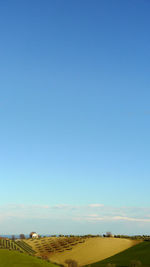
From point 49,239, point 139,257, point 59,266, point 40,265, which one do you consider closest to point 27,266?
point 40,265

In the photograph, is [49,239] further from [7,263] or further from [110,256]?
[7,263]

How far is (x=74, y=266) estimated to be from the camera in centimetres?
9812

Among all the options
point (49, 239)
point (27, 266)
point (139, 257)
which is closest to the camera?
point (27, 266)

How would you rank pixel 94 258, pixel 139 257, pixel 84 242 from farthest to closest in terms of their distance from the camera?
pixel 84 242 → pixel 94 258 → pixel 139 257

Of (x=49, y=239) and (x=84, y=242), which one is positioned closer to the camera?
(x=84, y=242)

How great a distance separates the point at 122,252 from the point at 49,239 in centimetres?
→ 5950

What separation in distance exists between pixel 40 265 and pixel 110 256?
136 feet

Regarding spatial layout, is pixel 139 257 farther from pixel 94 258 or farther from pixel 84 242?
pixel 84 242

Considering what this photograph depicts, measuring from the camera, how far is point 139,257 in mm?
103188

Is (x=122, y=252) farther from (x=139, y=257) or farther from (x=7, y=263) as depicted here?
(x=7, y=263)

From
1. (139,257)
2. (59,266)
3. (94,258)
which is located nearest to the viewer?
(59,266)

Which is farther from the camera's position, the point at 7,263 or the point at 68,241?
the point at 68,241

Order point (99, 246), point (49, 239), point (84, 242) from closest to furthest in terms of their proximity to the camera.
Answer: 1. point (99, 246)
2. point (84, 242)
3. point (49, 239)

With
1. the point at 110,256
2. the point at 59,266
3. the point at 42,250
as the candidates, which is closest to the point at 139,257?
the point at 110,256
